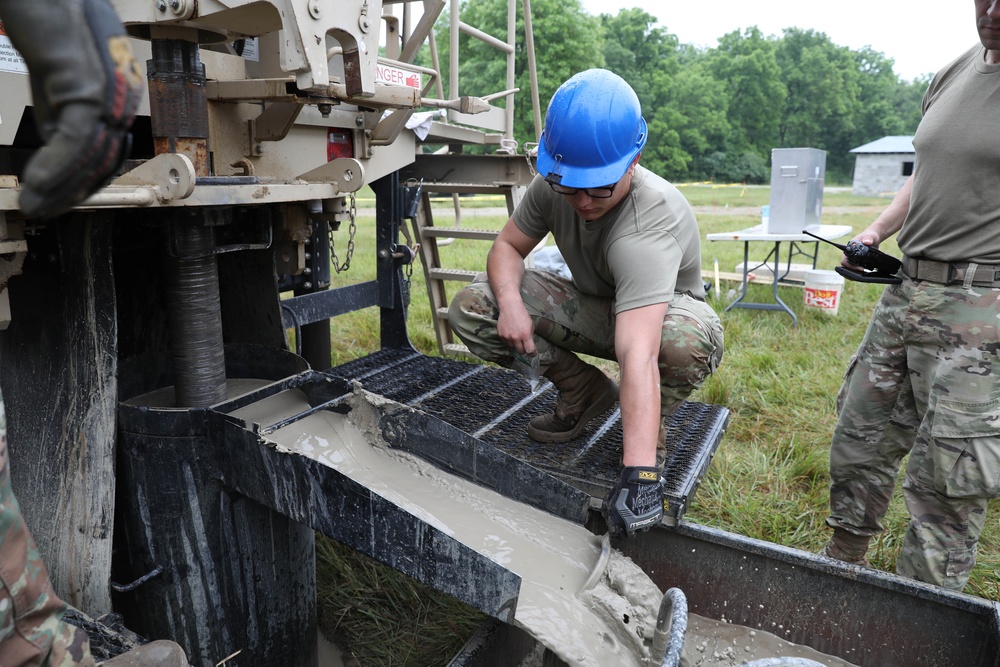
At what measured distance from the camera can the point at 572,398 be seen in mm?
3016

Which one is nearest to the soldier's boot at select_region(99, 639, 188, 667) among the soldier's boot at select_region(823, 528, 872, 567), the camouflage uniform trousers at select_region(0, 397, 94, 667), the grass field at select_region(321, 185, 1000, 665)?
the camouflage uniform trousers at select_region(0, 397, 94, 667)

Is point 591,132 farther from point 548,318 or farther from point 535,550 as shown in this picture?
point 535,550

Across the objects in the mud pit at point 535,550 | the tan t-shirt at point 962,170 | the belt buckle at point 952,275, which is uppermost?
the tan t-shirt at point 962,170

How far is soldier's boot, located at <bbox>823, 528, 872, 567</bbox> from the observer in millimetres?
2656

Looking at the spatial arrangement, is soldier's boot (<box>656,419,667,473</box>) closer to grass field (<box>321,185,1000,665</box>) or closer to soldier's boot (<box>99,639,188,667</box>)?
grass field (<box>321,185,1000,665</box>)

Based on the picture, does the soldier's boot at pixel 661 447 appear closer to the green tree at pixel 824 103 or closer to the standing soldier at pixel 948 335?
the standing soldier at pixel 948 335

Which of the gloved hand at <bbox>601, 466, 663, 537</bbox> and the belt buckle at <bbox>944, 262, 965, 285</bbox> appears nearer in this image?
the gloved hand at <bbox>601, 466, 663, 537</bbox>

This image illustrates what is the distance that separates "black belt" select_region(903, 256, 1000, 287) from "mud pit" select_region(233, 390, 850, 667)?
1.17m

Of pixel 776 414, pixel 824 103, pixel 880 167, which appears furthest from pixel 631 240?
pixel 824 103

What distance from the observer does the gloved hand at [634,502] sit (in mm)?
2004

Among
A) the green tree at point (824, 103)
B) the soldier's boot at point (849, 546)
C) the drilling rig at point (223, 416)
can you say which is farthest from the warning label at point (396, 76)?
the green tree at point (824, 103)

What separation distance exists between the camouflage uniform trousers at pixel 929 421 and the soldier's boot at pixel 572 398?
0.88m

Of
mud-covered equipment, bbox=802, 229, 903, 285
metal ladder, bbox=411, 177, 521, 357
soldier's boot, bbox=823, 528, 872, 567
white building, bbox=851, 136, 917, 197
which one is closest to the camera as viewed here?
mud-covered equipment, bbox=802, 229, 903, 285

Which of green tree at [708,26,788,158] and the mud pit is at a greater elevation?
green tree at [708,26,788,158]
